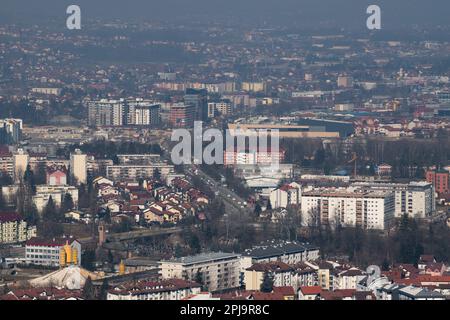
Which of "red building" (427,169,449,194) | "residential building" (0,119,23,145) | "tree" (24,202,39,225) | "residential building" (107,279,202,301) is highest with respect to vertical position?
"residential building" (107,279,202,301)

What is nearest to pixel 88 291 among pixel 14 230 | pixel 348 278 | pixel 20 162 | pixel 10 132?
pixel 348 278

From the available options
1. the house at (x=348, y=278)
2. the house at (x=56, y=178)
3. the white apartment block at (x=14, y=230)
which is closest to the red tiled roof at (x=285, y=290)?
the house at (x=348, y=278)

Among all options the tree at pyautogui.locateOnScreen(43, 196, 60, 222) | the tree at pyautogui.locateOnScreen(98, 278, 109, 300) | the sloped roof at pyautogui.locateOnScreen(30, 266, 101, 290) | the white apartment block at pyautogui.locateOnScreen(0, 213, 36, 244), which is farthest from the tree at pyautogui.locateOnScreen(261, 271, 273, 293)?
the tree at pyautogui.locateOnScreen(43, 196, 60, 222)

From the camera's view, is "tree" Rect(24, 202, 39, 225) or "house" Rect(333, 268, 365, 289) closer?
"house" Rect(333, 268, 365, 289)

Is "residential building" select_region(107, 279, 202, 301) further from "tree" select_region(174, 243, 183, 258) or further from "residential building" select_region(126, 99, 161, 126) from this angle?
"residential building" select_region(126, 99, 161, 126)

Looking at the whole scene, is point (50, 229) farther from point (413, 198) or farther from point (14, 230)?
point (413, 198)

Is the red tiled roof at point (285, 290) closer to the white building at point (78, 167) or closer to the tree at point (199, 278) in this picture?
the tree at point (199, 278)

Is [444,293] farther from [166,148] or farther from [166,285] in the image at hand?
[166,148]
